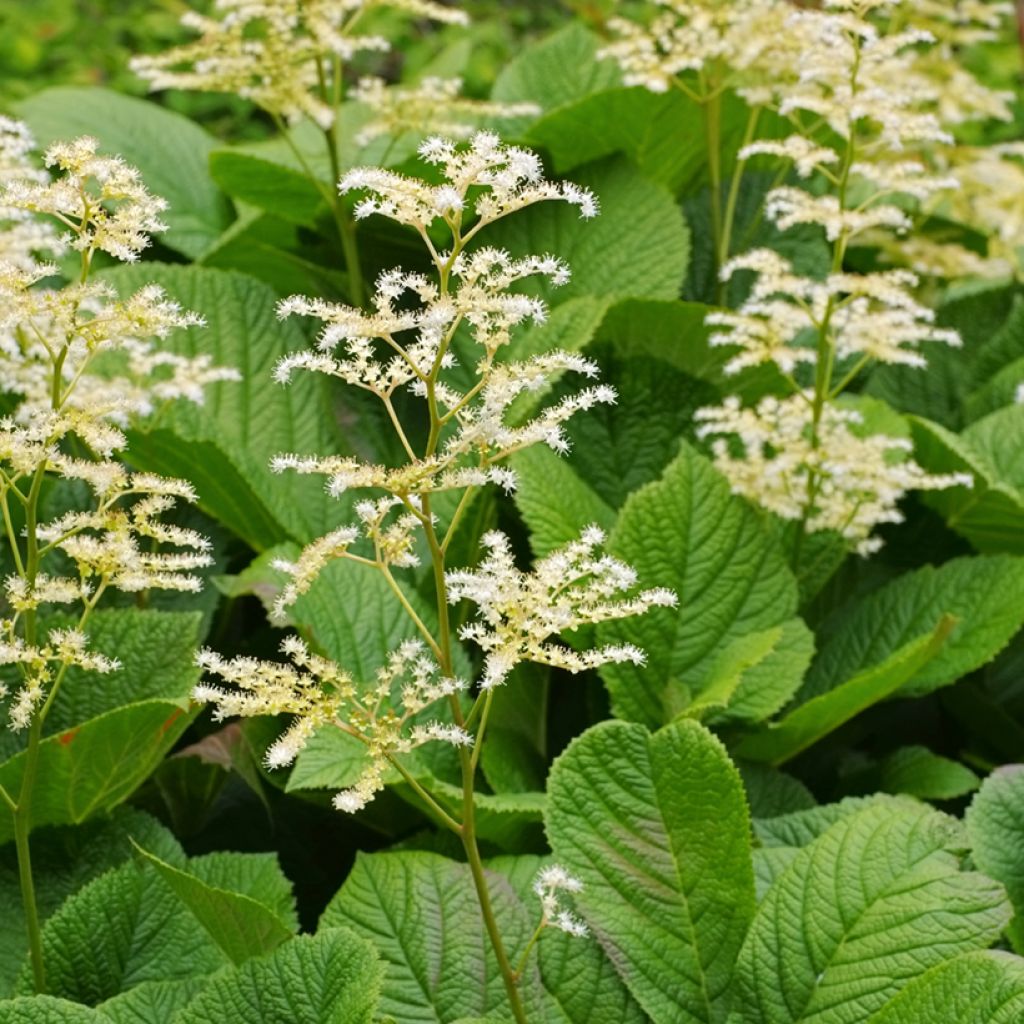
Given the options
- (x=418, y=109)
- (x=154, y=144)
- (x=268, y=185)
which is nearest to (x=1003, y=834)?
(x=418, y=109)

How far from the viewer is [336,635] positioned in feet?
5.27

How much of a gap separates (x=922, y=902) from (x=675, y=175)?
145 cm

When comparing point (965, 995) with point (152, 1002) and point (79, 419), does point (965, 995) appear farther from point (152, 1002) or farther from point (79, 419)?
point (79, 419)

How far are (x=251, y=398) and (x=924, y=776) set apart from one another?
99cm

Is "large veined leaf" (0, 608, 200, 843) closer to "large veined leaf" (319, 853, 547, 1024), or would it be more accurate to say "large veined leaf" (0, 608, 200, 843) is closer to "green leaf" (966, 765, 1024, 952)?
"large veined leaf" (319, 853, 547, 1024)

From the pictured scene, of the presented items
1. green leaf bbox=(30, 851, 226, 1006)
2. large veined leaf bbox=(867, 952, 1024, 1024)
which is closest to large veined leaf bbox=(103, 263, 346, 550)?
green leaf bbox=(30, 851, 226, 1006)

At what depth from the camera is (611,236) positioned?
2.09 metres

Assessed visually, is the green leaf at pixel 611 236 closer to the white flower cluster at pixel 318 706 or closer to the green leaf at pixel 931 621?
the green leaf at pixel 931 621

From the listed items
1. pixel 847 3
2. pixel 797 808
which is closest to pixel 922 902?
pixel 797 808

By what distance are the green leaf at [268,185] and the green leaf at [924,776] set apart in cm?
110

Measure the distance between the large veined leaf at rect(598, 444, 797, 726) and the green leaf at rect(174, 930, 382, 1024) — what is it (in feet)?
2.00

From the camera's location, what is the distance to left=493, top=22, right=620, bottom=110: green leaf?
2547 mm

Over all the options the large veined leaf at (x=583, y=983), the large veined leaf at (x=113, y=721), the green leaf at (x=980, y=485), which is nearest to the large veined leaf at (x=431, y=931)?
the large veined leaf at (x=583, y=983)

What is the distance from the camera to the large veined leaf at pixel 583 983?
1.24 m
